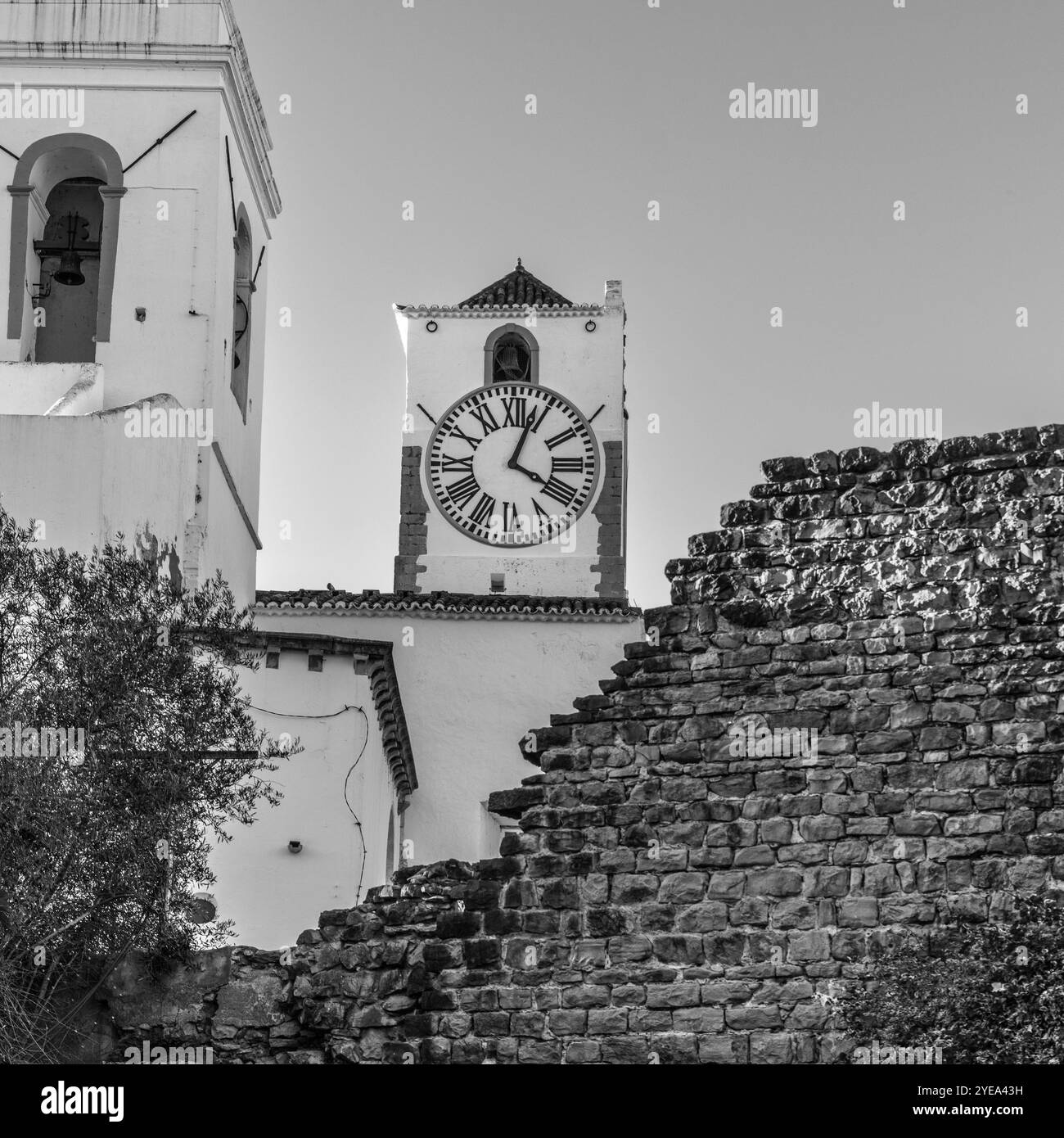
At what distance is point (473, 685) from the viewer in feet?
99.8

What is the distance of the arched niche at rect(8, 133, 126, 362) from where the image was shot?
25.9m

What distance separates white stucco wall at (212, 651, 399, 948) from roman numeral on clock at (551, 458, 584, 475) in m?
14.7

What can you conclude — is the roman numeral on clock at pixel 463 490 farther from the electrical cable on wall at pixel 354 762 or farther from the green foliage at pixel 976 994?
the green foliage at pixel 976 994

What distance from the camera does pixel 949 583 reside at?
39.9 ft

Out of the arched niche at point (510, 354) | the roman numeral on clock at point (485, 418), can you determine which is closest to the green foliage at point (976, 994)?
the roman numeral on clock at point (485, 418)

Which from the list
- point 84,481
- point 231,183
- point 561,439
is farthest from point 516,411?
point 84,481

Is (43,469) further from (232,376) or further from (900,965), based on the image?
(900,965)

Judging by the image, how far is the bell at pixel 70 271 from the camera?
26000 millimetres

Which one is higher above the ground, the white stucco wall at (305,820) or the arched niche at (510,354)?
the arched niche at (510,354)

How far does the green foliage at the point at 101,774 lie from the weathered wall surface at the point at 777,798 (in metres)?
1.22

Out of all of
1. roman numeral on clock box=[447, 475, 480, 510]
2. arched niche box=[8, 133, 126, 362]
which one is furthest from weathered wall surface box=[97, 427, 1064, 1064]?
roman numeral on clock box=[447, 475, 480, 510]

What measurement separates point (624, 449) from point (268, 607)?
384 inches

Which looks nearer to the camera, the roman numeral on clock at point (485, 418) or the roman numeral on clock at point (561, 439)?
the roman numeral on clock at point (561, 439)
